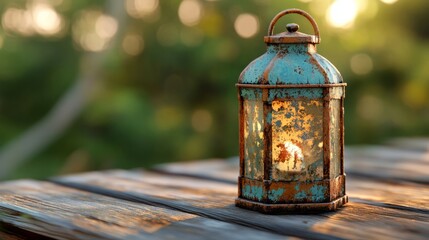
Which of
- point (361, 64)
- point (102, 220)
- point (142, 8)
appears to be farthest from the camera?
point (142, 8)

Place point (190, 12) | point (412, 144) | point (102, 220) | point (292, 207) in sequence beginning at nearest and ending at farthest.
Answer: point (102, 220) → point (292, 207) → point (412, 144) → point (190, 12)

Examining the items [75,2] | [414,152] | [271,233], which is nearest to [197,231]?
[271,233]

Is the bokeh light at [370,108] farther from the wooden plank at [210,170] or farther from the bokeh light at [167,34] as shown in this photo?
the wooden plank at [210,170]

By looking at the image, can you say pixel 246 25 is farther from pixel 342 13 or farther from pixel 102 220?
pixel 102 220

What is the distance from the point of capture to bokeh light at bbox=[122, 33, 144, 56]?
5785 mm

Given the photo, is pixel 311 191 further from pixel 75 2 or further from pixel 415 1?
pixel 75 2

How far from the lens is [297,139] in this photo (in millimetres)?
1700

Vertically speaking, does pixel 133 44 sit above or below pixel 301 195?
above

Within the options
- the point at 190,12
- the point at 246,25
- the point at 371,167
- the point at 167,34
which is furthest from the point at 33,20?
the point at 371,167

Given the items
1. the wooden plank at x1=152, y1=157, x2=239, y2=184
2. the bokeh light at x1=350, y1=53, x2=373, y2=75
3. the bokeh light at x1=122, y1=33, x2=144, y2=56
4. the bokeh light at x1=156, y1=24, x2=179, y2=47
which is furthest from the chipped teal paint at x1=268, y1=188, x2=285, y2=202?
the bokeh light at x1=122, y1=33, x2=144, y2=56

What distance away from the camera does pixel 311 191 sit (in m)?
1.71

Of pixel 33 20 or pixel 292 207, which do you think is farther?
pixel 33 20

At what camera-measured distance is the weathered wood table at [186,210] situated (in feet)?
4.88

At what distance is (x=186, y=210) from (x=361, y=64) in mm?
3592
